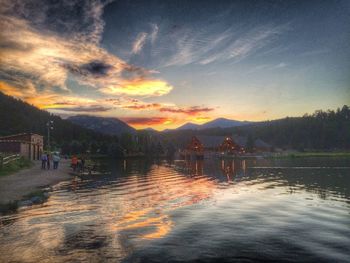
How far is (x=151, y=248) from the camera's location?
506 inches

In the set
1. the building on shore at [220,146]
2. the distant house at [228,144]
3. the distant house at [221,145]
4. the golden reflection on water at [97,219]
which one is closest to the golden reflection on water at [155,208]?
the golden reflection on water at [97,219]

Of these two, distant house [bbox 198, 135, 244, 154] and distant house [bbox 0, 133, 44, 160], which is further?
distant house [bbox 198, 135, 244, 154]

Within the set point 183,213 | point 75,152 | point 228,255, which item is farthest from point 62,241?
point 75,152

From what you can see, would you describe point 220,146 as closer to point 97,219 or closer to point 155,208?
point 155,208

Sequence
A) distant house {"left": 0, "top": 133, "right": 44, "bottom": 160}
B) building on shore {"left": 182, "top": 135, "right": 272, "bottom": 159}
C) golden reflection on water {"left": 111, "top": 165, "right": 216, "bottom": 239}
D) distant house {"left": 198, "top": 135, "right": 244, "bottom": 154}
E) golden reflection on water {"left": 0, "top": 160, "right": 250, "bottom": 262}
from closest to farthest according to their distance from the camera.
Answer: golden reflection on water {"left": 0, "top": 160, "right": 250, "bottom": 262} < golden reflection on water {"left": 111, "top": 165, "right": 216, "bottom": 239} < distant house {"left": 0, "top": 133, "right": 44, "bottom": 160} < building on shore {"left": 182, "top": 135, "right": 272, "bottom": 159} < distant house {"left": 198, "top": 135, "right": 244, "bottom": 154}

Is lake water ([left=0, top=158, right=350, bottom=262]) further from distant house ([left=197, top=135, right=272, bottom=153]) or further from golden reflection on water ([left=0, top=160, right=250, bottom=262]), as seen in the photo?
distant house ([left=197, top=135, right=272, bottom=153])

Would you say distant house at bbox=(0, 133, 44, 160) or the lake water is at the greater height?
distant house at bbox=(0, 133, 44, 160)

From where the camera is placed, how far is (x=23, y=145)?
75.5 meters

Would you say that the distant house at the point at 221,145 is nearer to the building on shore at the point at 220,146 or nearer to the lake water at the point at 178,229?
the building on shore at the point at 220,146

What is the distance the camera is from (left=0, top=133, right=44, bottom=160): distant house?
7240 cm

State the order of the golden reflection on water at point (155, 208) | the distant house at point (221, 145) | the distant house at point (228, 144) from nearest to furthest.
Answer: the golden reflection on water at point (155, 208) → the distant house at point (221, 145) → the distant house at point (228, 144)

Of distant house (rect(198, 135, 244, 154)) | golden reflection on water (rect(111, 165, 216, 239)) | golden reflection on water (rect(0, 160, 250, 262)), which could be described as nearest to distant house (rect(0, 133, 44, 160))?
golden reflection on water (rect(0, 160, 250, 262))

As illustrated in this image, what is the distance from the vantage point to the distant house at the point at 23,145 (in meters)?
72.4

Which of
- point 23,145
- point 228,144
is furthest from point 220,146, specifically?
point 23,145
